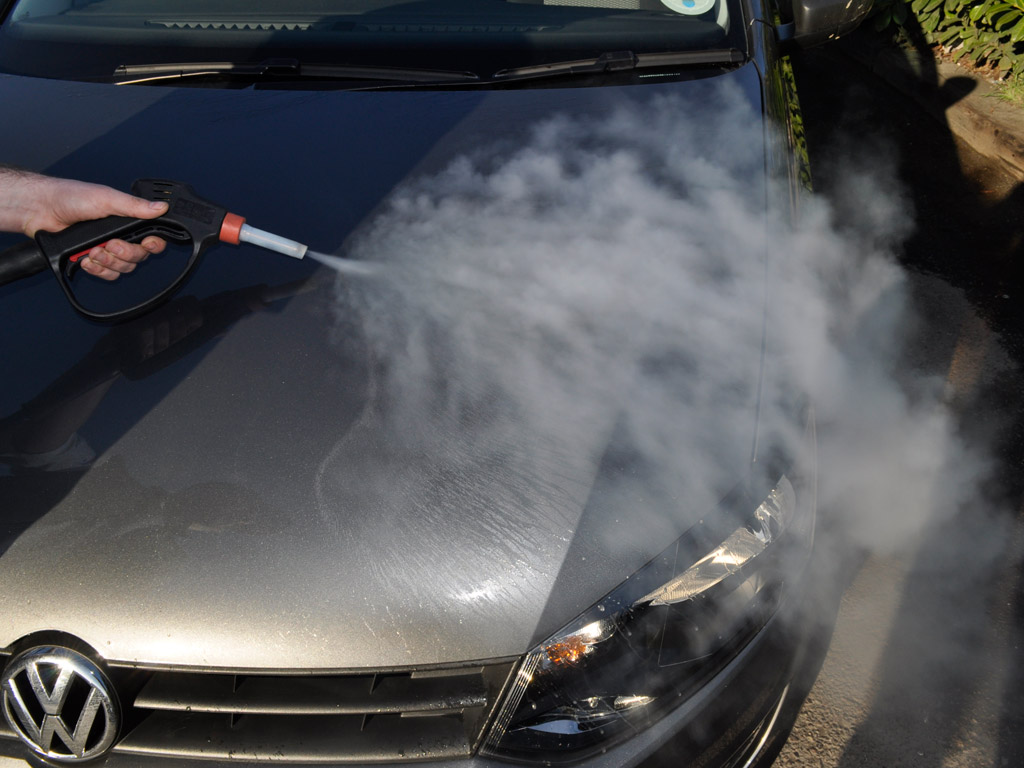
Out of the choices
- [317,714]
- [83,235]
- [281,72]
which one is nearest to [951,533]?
[317,714]


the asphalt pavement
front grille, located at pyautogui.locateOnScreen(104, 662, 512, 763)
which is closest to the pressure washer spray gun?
front grille, located at pyautogui.locateOnScreen(104, 662, 512, 763)

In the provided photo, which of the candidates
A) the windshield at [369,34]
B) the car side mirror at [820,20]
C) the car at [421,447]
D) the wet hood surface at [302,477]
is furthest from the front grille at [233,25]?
the car side mirror at [820,20]

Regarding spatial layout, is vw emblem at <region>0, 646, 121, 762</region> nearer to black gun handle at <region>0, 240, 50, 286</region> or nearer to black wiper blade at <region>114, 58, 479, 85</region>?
black gun handle at <region>0, 240, 50, 286</region>

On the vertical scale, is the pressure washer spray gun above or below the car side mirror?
below

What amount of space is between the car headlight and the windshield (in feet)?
4.12

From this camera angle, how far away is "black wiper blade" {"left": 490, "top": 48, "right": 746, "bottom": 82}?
2.10m

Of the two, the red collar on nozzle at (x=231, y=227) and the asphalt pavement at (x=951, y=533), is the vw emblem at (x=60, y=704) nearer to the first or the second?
the red collar on nozzle at (x=231, y=227)

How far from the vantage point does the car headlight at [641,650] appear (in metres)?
1.30

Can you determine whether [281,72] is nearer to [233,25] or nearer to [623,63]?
[233,25]

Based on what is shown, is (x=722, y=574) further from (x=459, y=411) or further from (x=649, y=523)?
(x=459, y=411)

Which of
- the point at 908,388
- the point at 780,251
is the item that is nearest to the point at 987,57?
the point at 908,388

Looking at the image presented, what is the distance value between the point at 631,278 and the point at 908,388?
1.59m

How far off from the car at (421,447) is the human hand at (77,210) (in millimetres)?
63

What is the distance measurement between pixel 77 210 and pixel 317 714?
3.43 feet
